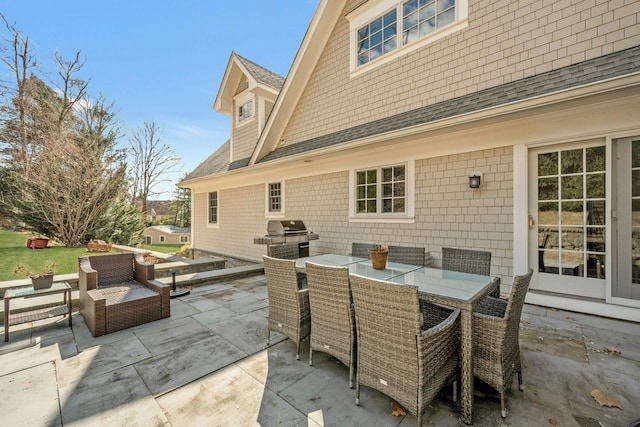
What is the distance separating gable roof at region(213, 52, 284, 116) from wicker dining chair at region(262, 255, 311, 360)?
7432 mm

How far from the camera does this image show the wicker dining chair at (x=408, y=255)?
4199 mm

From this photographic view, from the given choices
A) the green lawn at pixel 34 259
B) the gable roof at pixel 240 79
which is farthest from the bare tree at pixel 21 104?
the gable roof at pixel 240 79

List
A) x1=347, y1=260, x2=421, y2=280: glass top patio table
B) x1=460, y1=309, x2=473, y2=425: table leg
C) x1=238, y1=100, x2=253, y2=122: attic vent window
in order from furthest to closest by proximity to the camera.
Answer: x1=238, y1=100, x2=253, y2=122: attic vent window → x1=347, y1=260, x2=421, y2=280: glass top patio table → x1=460, y1=309, x2=473, y2=425: table leg

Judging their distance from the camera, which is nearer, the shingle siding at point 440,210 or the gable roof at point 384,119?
the gable roof at point 384,119

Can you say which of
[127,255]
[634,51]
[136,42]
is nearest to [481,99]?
[634,51]

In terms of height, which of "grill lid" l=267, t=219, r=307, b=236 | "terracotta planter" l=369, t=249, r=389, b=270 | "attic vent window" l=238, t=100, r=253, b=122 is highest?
"attic vent window" l=238, t=100, r=253, b=122

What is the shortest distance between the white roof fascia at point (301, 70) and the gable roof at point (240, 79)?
165cm

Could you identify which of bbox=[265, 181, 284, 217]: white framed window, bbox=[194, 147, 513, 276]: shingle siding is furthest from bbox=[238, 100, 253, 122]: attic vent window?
bbox=[194, 147, 513, 276]: shingle siding

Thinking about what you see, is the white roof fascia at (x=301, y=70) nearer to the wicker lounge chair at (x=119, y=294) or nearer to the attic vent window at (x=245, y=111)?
the attic vent window at (x=245, y=111)

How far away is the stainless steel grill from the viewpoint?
6.11m

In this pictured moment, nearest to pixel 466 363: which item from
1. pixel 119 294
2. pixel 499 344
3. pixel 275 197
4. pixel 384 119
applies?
pixel 499 344

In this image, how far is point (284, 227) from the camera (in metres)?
6.40

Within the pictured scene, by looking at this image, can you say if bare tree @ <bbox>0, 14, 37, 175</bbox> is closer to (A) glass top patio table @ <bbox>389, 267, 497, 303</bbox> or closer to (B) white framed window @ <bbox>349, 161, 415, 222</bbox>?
(B) white framed window @ <bbox>349, 161, 415, 222</bbox>

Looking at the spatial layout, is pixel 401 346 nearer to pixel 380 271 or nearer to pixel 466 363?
pixel 466 363
